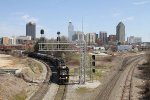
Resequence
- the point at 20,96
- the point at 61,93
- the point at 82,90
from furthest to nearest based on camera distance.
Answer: the point at 82,90 → the point at 61,93 → the point at 20,96

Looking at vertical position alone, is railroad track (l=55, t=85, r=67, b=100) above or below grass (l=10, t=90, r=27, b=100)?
below

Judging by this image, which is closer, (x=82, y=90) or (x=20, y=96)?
(x=20, y=96)

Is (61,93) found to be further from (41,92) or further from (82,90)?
(82,90)

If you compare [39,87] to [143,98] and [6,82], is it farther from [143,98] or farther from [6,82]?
[143,98]

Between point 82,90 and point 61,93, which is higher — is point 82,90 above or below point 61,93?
below

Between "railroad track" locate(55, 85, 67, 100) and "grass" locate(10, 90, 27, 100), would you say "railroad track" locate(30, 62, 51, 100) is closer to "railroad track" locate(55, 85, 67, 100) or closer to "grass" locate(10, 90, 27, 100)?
"grass" locate(10, 90, 27, 100)

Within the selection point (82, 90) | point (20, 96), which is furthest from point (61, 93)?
point (20, 96)

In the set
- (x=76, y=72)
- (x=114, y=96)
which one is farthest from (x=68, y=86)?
(x=76, y=72)

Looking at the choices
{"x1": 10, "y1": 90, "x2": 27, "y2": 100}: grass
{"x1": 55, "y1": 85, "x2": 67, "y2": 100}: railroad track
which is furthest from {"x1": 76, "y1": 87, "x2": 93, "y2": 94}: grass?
{"x1": 10, "y1": 90, "x2": 27, "y2": 100}: grass

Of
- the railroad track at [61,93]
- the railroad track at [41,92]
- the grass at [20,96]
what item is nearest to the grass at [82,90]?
the railroad track at [61,93]

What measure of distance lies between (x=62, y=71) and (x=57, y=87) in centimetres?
519

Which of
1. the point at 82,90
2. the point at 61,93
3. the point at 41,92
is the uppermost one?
the point at 41,92

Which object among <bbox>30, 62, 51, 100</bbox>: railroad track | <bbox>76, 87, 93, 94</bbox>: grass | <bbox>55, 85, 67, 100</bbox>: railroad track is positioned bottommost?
<bbox>76, 87, 93, 94</bbox>: grass

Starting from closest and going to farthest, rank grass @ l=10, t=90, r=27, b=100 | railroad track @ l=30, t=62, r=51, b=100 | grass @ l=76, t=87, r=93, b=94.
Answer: grass @ l=10, t=90, r=27, b=100 < railroad track @ l=30, t=62, r=51, b=100 < grass @ l=76, t=87, r=93, b=94
